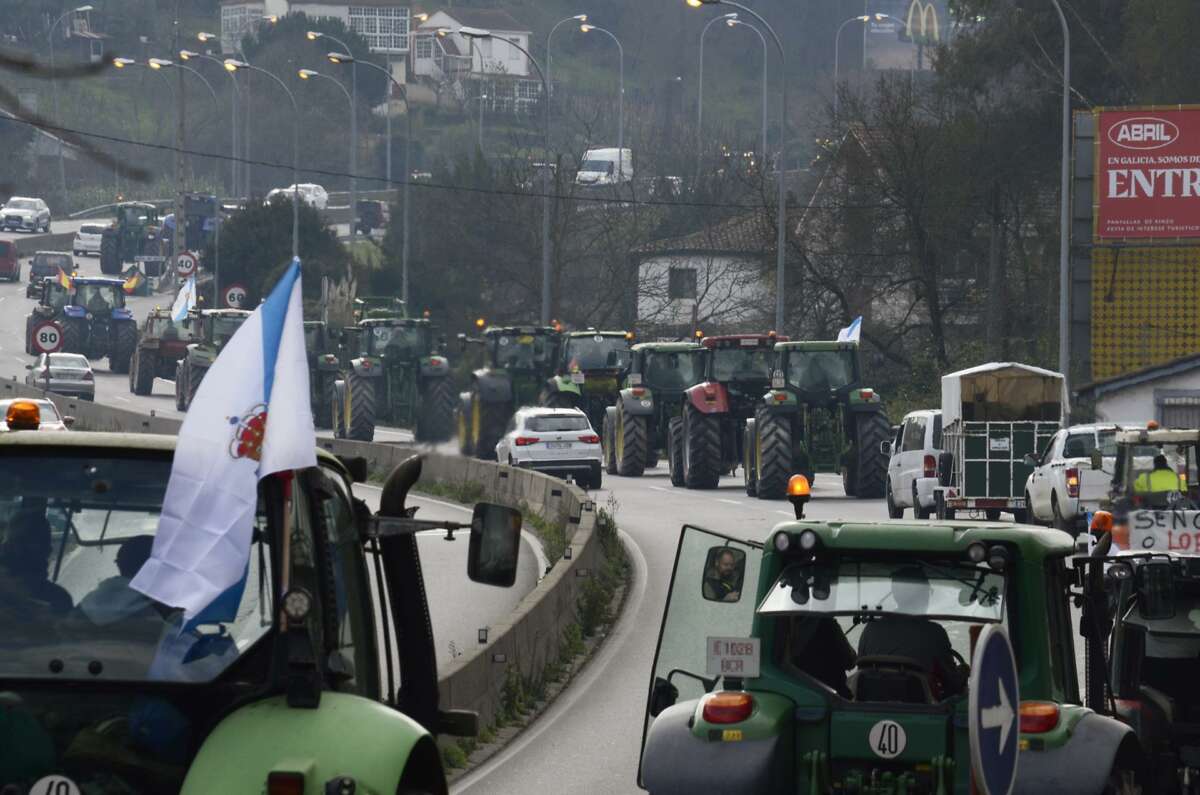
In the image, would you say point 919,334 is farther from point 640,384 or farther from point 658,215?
point 640,384

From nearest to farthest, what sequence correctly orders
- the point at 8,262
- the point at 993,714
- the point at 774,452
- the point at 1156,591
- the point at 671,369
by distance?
the point at 993,714
the point at 1156,591
the point at 774,452
the point at 671,369
the point at 8,262

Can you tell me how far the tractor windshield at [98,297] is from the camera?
67512mm

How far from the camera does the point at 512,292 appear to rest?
Answer: 25797mm

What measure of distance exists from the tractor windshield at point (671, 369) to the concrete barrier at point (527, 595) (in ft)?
21.8

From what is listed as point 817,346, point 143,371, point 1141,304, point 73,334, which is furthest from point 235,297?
point 817,346

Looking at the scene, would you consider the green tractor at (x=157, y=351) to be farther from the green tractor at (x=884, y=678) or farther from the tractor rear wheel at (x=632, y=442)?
the green tractor at (x=884, y=678)

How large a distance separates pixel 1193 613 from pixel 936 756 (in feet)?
11.3

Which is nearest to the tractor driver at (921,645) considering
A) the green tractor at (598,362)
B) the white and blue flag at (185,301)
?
the green tractor at (598,362)

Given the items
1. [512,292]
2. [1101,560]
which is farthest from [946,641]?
[512,292]

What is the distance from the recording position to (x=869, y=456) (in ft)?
115

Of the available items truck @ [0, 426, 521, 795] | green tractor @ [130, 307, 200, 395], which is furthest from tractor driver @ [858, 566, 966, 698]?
green tractor @ [130, 307, 200, 395]

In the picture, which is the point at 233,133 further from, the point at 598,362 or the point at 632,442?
the point at 632,442

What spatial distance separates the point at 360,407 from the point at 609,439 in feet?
46.3

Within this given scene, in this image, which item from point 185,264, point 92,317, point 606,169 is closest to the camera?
point 92,317
